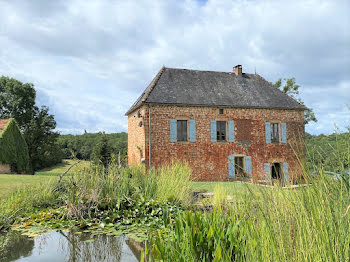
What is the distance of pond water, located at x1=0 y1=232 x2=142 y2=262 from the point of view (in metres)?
4.09

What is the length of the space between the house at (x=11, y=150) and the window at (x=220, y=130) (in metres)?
11.4

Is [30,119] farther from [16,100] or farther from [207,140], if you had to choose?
[207,140]

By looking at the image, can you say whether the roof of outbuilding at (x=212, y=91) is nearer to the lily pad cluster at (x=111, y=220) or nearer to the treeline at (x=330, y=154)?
the lily pad cluster at (x=111, y=220)

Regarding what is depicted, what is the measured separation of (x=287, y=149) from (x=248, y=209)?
16136 millimetres

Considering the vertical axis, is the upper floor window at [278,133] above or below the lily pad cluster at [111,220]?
above

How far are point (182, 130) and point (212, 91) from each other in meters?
3.28

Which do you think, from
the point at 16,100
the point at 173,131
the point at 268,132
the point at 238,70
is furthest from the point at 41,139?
the point at 268,132

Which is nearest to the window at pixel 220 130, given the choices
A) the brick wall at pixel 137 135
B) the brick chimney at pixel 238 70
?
the brick wall at pixel 137 135

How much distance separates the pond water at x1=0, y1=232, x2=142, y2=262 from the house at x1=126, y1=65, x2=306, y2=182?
997 cm

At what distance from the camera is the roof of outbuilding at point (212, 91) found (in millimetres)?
15883

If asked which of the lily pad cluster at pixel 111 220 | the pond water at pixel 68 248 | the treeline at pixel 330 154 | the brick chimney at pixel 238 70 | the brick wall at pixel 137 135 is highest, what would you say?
the brick chimney at pixel 238 70

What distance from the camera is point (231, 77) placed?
1853 cm

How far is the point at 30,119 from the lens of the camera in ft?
92.2

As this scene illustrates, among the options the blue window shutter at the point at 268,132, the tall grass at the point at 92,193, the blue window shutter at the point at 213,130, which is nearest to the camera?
the tall grass at the point at 92,193
